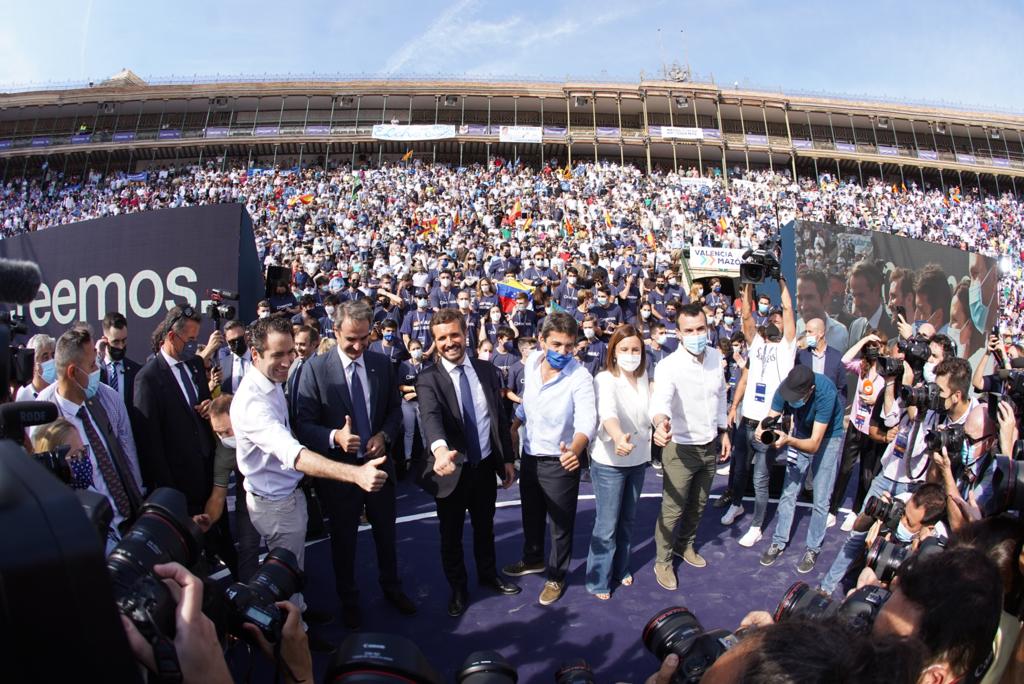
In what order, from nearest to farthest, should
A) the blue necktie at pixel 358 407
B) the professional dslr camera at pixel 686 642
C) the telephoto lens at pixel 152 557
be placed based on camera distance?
the telephoto lens at pixel 152 557
the professional dslr camera at pixel 686 642
the blue necktie at pixel 358 407

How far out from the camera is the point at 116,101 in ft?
118

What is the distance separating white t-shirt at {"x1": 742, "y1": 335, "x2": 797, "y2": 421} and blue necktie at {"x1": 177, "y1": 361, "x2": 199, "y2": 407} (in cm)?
464

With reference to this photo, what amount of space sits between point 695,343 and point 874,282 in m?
7.82

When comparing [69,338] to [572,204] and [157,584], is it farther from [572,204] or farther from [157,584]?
[572,204]

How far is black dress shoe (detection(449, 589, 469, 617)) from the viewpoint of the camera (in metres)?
3.86

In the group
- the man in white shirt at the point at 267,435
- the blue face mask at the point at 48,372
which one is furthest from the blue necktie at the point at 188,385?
the man in white shirt at the point at 267,435

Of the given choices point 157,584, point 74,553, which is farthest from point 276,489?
point 74,553

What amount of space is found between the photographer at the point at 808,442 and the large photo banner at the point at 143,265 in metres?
6.06

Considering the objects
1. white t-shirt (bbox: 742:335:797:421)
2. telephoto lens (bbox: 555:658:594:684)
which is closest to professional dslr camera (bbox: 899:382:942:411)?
white t-shirt (bbox: 742:335:797:421)

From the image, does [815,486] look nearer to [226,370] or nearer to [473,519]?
[473,519]

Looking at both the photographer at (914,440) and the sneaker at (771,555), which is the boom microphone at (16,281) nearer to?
the photographer at (914,440)

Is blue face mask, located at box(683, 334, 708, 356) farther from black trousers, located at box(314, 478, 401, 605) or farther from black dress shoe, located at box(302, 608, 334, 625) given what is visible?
black dress shoe, located at box(302, 608, 334, 625)

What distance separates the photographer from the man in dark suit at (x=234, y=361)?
524 cm

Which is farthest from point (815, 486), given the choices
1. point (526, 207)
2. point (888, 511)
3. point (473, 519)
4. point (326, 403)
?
point (526, 207)
